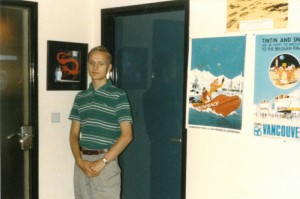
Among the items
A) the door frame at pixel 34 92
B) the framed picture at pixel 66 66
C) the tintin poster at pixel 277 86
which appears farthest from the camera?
the framed picture at pixel 66 66

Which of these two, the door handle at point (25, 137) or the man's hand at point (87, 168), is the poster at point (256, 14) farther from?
the door handle at point (25, 137)

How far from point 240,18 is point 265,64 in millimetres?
333

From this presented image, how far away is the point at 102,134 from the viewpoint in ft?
9.82

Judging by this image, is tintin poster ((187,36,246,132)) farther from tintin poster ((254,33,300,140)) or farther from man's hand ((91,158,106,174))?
man's hand ((91,158,106,174))

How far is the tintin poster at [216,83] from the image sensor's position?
2674mm

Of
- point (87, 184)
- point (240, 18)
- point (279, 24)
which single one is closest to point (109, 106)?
point (87, 184)

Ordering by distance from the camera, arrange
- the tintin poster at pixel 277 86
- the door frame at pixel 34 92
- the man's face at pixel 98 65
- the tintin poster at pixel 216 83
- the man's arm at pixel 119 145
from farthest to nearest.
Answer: the door frame at pixel 34 92
the man's face at pixel 98 65
the man's arm at pixel 119 145
the tintin poster at pixel 216 83
the tintin poster at pixel 277 86

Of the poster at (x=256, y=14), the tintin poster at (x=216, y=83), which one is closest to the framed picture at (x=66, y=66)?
the tintin poster at (x=216, y=83)

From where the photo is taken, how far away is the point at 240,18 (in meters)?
2.65

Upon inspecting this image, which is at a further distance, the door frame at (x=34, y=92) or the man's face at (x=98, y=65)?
the door frame at (x=34, y=92)

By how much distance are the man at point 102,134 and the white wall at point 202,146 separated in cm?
41

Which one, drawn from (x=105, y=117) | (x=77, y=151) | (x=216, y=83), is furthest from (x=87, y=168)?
(x=216, y=83)

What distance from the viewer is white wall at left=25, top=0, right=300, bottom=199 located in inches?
98.6

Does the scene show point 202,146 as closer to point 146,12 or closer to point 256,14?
point 256,14
